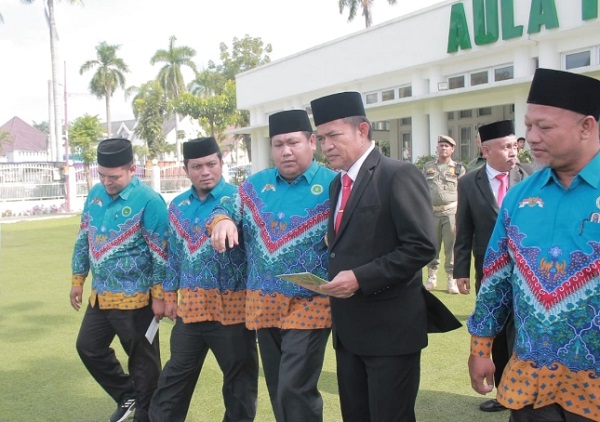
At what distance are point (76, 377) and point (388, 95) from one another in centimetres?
1951

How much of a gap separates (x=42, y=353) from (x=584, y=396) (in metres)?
5.63

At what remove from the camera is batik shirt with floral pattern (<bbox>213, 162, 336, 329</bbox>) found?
3596 millimetres

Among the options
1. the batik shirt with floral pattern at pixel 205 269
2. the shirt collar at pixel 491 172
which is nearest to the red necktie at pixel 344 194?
the batik shirt with floral pattern at pixel 205 269

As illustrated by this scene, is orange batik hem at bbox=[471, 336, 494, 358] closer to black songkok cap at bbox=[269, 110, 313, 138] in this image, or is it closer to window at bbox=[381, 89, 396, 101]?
black songkok cap at bbox=[269, 110, 313, 138]

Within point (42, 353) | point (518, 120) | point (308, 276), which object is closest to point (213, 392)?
point (42, 353)

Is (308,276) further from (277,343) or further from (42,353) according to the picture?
(42,353)

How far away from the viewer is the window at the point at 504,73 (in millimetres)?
18430

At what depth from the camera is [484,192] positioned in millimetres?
4664

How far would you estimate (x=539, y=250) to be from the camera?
2.31 metres

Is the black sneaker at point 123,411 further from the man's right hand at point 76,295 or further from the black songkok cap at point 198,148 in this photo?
the black songkok cap at point 198,148

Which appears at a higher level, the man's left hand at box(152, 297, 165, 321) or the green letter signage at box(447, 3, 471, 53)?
the green letter signage at box(447, 3, 471, 53)

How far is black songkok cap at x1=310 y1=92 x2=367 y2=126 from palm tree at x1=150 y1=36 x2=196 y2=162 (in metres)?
52.6

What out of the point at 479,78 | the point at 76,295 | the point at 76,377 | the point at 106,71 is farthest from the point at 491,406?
the point at 106,71

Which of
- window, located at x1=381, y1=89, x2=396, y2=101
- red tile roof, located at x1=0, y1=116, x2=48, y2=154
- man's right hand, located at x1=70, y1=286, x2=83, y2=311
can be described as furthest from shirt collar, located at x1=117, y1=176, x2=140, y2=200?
red tile roof, located at x1=0, y1=116, x2=48, y2=154
